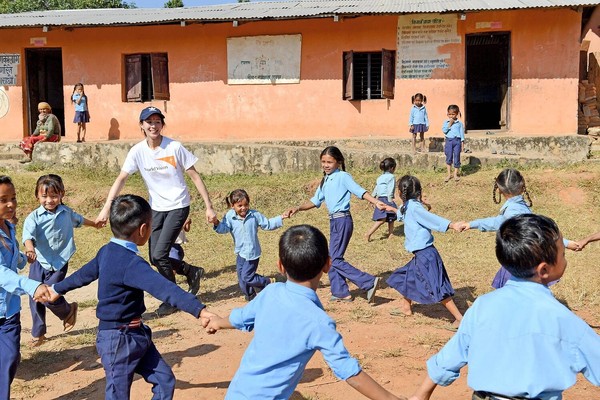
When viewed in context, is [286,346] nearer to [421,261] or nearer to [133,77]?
[421,261]

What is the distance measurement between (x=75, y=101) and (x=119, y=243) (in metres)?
13.3

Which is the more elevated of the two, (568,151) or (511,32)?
(511,32)

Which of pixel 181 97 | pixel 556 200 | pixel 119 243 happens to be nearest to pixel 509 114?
pixel 556 200

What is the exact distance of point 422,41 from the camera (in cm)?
1452

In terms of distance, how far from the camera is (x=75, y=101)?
1566 centimetres

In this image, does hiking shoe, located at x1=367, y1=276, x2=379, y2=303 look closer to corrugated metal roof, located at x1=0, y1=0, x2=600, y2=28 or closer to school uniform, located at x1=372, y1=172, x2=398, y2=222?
school uniform, located at x1=372, y1=172, x2=398, y2=222

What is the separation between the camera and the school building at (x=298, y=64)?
46.3 feet

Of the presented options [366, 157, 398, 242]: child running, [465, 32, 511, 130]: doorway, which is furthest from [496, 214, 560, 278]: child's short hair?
[465, 32, 511, 130]: doorway

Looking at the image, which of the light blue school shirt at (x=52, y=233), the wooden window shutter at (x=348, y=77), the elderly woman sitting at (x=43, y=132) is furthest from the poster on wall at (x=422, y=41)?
the light blue school shirt at (x=52, y=233)

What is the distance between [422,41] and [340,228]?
9395 millimetres

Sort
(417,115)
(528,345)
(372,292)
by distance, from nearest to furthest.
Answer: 1. (528,345)
2. (372,292)
3. (417,115)

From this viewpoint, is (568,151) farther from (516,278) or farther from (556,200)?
(516,278)

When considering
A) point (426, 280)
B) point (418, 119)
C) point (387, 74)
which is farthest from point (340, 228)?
point (387, 74)

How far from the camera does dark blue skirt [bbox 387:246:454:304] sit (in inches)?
220
